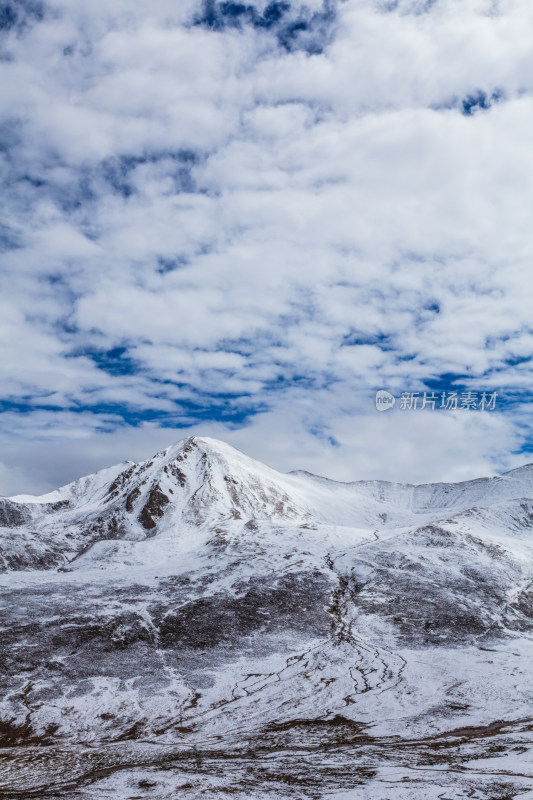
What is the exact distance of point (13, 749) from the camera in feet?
199

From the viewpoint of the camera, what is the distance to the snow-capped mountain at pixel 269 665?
46.3 metres

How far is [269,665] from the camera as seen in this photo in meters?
94.9

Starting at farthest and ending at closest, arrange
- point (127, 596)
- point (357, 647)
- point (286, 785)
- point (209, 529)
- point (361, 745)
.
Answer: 1. point (209, 529)
2. point (127, 596)
3. point (357, 647)
4. point (361, 745)
5. point (286, 785)

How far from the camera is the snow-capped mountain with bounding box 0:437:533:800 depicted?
46.3 m

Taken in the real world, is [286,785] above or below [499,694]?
above

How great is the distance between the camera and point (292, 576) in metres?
137

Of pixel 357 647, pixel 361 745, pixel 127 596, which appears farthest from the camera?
pixel 127 596

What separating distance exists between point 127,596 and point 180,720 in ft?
191

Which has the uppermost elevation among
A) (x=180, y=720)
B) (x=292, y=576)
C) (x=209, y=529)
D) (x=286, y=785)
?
(x=209, y=529)

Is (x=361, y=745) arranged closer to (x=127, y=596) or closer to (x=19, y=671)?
(x=19, y=671)

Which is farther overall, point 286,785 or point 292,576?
point 292,576

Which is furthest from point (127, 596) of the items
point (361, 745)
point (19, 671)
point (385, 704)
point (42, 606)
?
point (361, 745)

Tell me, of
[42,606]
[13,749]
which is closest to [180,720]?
[13,749]

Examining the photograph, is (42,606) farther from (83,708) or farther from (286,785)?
(286,785)
